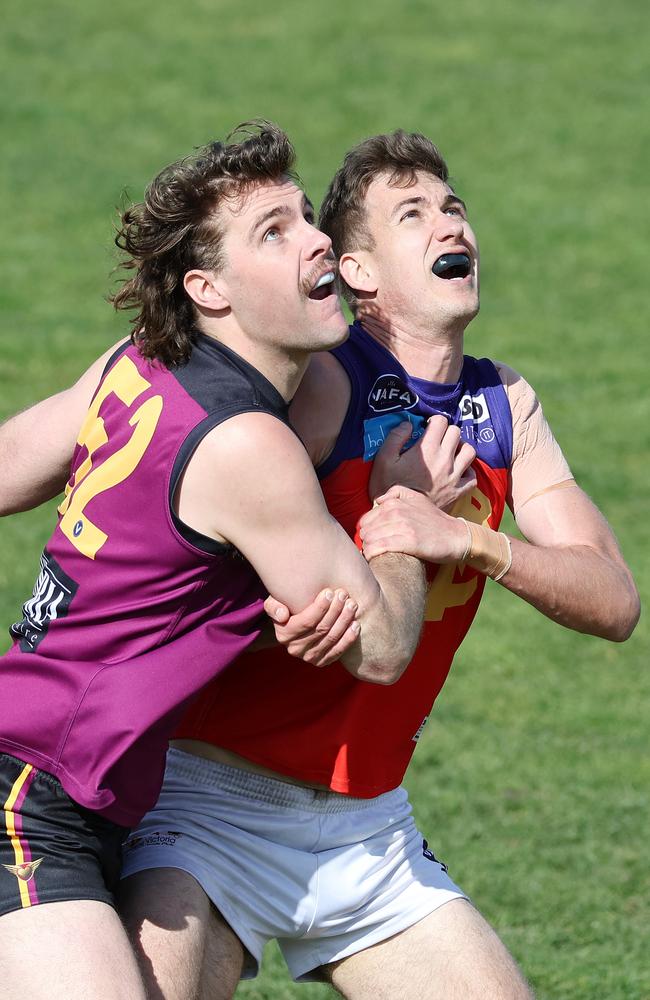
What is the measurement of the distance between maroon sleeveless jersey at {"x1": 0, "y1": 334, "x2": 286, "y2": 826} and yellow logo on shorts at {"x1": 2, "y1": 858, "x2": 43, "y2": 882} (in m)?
0.17

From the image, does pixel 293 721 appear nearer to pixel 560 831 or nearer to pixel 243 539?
pixel 243 539

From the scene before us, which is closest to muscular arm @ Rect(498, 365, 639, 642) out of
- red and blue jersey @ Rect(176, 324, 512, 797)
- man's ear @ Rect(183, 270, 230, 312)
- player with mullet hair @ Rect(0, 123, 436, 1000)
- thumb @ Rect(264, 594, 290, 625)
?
red and blue jersey @ Rect(176, 324, 512, 797)

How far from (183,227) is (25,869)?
→ 1546mm

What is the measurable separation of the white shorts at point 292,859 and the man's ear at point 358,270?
1.38 m

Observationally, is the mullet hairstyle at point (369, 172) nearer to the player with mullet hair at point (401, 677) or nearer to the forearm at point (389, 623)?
the player with mullet hair at point (401, 677)

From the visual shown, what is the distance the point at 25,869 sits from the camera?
338 centimetres

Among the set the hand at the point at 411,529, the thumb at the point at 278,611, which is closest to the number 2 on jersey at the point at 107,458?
the thumb at the point at 278,611

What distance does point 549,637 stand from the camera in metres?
9.05

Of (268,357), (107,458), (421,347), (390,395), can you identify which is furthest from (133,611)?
(421,347)

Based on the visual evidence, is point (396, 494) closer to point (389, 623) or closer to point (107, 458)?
point (389, 623)

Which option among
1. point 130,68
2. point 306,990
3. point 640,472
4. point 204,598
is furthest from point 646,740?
point 130,68

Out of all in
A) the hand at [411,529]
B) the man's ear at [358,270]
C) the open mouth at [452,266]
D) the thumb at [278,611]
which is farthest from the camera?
the man's ear at [358,270]

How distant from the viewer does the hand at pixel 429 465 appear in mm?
3957

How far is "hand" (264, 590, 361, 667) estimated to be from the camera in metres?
3.44
